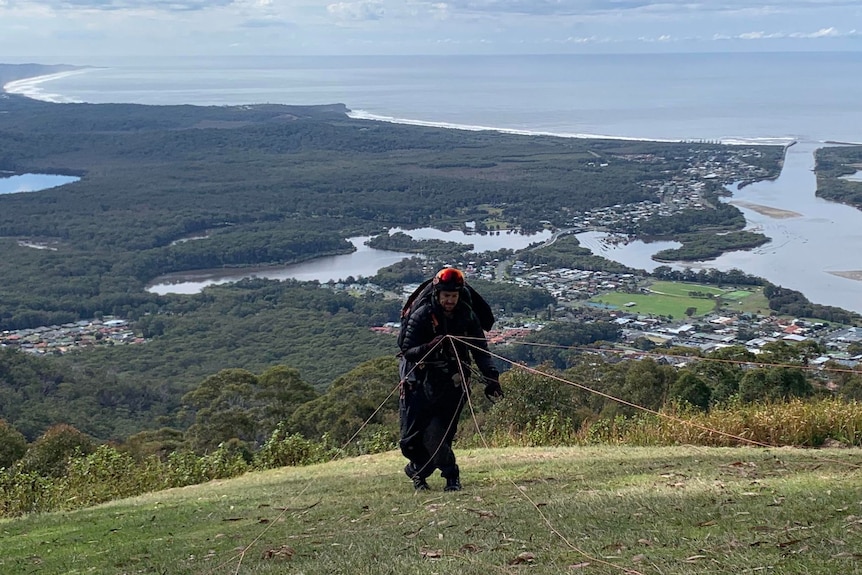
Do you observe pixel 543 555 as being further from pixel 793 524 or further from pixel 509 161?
pixel 509 161

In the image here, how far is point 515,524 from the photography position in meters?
5.01

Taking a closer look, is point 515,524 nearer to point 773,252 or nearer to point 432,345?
point 432,345

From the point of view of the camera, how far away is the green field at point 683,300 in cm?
3303

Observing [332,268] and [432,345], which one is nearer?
[432,345]

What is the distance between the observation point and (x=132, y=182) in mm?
80438

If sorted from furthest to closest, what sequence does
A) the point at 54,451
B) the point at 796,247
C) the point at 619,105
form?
the point at 619,105 → the point at 796,247 → the point at 54,451

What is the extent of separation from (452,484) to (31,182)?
93920 millimetres

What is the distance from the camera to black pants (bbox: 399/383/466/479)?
6379 mm

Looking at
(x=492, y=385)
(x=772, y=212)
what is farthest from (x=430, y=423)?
(x=772, y=212)

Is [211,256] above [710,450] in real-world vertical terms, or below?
below

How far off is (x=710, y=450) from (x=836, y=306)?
27.0 m

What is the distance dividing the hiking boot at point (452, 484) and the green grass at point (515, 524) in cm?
8

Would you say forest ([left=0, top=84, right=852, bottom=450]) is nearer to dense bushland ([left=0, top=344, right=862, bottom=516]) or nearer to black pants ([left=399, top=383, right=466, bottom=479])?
dense bushland ([left=0, top=344, right=862, bottom=516])

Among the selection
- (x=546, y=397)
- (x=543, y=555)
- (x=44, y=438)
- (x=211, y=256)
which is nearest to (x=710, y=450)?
(x=543, y=555)
